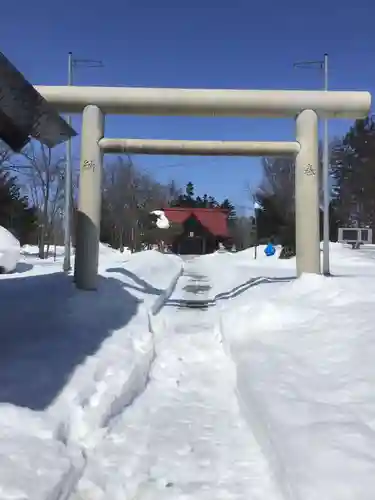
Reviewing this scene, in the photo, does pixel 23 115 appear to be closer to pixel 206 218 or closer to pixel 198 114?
pixel 198 114

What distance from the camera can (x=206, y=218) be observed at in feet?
215

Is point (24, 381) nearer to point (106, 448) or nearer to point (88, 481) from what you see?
point (106, 448)

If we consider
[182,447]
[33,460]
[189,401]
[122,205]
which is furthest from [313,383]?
[122,205]

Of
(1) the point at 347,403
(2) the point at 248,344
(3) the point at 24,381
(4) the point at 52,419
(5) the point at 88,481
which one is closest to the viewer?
(5) the point at 88,481

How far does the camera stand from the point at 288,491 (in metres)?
3.23

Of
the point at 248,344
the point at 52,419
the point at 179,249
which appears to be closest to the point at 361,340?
the point at 248,344

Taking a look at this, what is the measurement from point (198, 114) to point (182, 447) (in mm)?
8477

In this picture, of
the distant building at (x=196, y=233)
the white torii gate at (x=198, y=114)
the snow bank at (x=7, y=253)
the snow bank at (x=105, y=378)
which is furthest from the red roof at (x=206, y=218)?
the snow bank at (x=105, y=378)

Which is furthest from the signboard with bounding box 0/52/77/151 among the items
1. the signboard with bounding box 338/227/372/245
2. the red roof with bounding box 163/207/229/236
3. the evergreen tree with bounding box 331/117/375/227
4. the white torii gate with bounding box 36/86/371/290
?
the red roof with bounding box 163/207/229/236

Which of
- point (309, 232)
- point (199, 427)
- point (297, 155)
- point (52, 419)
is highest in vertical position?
point (297, 155)

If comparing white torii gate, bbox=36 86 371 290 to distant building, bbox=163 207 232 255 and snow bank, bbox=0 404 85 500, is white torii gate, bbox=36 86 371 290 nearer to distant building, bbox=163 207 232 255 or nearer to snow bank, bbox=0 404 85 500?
snow bank, bbox=0 404 85 500

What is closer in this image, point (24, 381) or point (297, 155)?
point (24, 381)

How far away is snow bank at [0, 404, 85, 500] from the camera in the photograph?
9.98 feet

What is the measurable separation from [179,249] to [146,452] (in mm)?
54706
